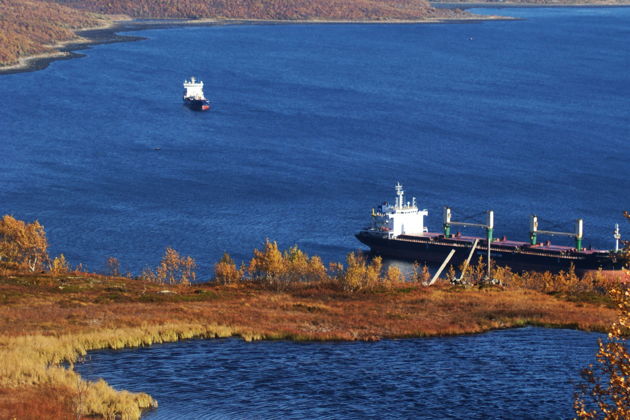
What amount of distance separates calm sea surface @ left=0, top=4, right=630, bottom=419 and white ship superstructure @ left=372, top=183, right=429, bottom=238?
11.7 feet

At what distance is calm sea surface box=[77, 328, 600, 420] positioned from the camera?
4403 cm

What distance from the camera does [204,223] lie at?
111250 millimetres

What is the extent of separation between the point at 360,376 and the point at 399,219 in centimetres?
6271

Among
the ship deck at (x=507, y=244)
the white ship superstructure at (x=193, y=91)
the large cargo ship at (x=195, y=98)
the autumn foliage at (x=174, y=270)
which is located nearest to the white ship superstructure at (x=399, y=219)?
the ship deck at (x=507, y=244)

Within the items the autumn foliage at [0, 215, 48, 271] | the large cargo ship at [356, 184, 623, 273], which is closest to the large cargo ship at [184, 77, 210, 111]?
the large cargo ship at [356, 184, 623, 273]

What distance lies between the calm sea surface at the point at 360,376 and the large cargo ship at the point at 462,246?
42770 millimetres

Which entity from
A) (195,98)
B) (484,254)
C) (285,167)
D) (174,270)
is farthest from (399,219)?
(195,98)

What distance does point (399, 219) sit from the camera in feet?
364

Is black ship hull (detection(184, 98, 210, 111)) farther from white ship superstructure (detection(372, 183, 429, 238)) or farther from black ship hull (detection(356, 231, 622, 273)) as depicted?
black ship hull (detection(356, 231, 622, 273))

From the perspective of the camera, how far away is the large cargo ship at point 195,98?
19088 cm

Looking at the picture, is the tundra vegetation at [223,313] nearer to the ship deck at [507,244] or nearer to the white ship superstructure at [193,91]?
the ship deck at [507,244]

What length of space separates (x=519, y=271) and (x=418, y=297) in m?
37.0

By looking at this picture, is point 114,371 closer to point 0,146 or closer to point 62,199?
point 62,199

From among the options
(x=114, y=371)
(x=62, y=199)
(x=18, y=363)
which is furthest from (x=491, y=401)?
(x=62, y=199)
